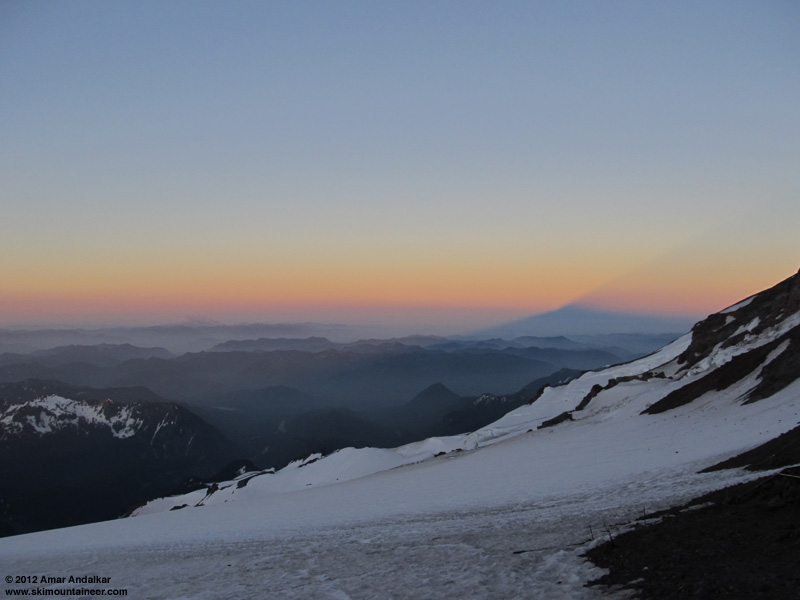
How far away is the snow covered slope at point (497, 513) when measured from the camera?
1117 cm

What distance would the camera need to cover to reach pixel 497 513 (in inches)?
696

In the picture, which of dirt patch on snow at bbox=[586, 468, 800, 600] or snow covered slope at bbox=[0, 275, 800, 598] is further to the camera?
snow covered slope at bbox=[0, 275, 800, 598]

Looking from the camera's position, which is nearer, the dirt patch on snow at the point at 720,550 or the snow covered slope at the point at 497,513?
the dirt patch on snow at the point at 720,550

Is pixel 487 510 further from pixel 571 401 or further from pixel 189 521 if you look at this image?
pixel 571 401

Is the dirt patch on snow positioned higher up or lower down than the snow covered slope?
higher up

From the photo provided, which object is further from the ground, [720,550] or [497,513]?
[720,550]

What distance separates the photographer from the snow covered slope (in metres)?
11.2

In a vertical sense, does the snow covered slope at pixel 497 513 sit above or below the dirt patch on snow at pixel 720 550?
below

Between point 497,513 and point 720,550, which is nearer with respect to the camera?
point 720,550

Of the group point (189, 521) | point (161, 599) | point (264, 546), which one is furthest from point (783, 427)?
point (189, 521)

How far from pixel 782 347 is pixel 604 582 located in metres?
32.0

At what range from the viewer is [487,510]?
1864 centimetres

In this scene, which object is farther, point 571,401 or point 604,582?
point 571,401

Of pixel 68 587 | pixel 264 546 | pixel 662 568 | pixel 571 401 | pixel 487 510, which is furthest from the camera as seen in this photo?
pixel 571 401
